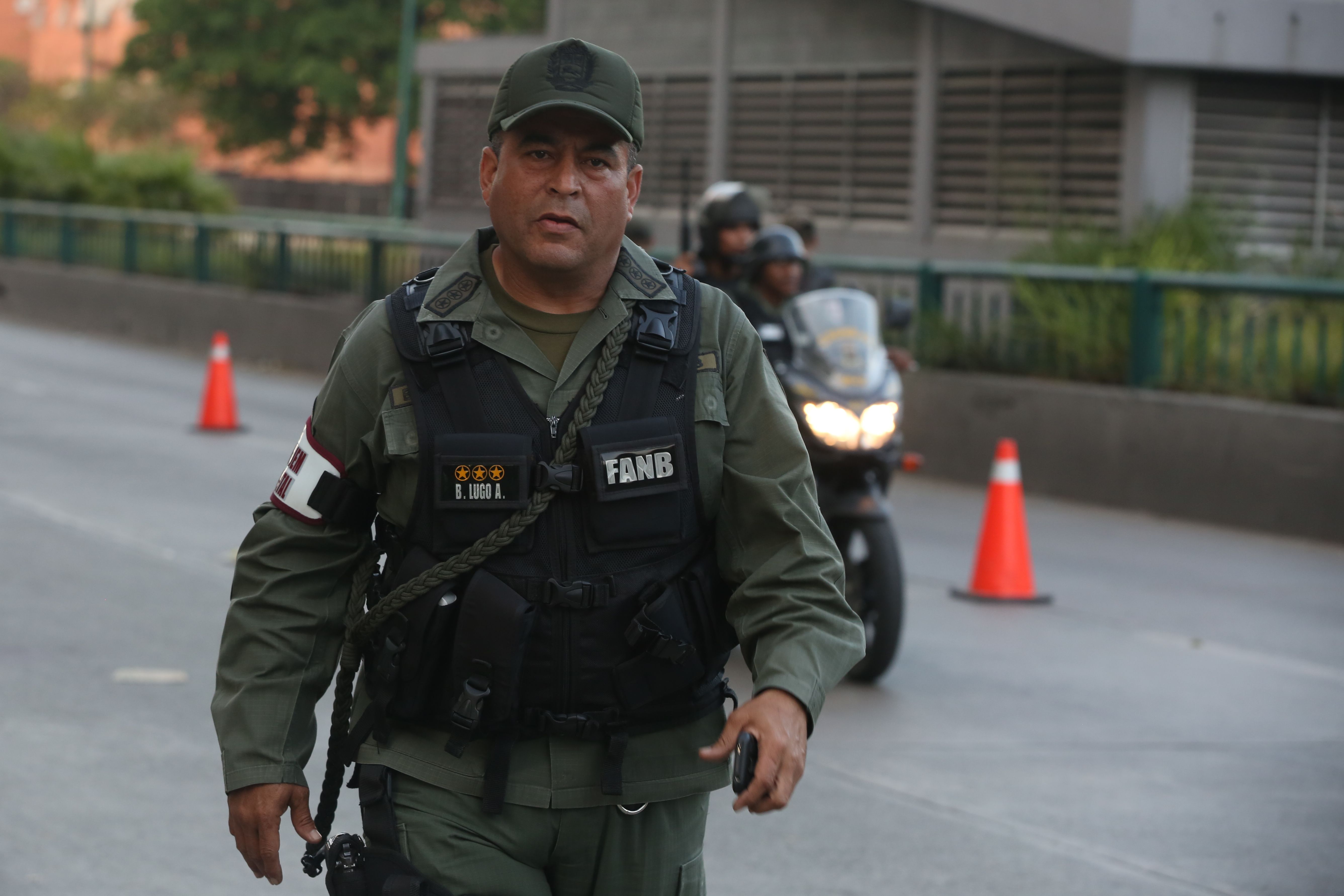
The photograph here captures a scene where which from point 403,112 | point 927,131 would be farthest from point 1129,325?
point 403,112

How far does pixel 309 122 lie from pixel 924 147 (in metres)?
39.7

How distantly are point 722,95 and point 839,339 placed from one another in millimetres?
18401

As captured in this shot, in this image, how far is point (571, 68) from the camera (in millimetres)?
2801

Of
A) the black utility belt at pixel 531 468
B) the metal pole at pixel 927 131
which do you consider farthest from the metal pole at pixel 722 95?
the black utility belt at pixel 531 468

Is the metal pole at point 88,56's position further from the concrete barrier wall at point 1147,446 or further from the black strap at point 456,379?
the black strap at point 456,379

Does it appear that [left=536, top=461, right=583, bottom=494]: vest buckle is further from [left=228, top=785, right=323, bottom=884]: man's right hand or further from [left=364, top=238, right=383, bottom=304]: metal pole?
[left=364, top=238, right=383, bottom=304]: metal pole

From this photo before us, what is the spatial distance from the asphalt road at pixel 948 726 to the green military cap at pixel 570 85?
2678 millimetres

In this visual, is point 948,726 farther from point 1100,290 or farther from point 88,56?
point 88,56

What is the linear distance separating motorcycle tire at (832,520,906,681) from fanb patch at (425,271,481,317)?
4.42m

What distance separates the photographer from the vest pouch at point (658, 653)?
2.81 metres

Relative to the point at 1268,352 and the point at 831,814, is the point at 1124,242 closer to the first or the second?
the point at 1268,352

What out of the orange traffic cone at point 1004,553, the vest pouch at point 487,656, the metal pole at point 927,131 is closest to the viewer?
the vest pouch at point 487,656

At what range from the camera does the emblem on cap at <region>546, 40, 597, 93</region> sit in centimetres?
279

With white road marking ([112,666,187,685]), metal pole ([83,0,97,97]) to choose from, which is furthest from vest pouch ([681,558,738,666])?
metal pole ([83,0,97,97])
